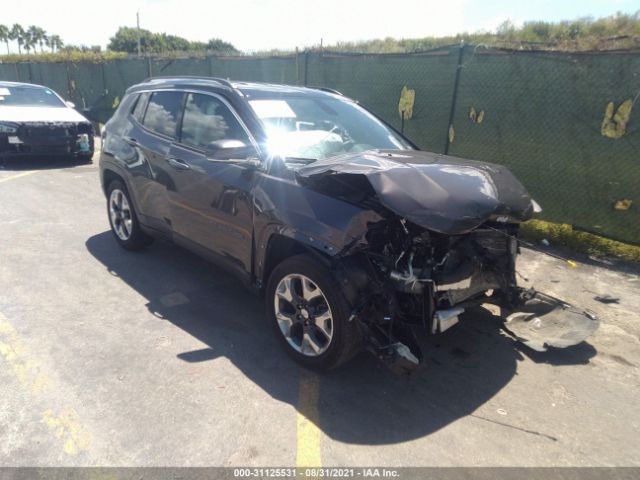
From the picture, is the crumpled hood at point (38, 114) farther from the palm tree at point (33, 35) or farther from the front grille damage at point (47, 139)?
the palm tree at point (33, 35)

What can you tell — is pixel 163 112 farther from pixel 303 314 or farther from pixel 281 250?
pixel 303 314

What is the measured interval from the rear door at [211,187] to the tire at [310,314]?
468mm

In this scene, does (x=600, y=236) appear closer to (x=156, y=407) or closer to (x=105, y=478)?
(x=156, y=407)

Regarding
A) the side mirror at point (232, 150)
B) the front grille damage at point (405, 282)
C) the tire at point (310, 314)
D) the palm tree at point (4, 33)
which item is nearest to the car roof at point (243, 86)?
the side mirror at point (232, 150)

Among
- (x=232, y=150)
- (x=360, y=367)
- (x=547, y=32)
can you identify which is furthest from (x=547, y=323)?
(x=547, y=32)

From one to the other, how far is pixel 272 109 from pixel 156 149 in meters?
1.36

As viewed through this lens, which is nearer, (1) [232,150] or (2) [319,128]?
(1) [232,150]

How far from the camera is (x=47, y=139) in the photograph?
9.23 meters

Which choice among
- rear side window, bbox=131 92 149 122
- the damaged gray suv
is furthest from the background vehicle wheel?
rear side window, bbox=131 92 149 122

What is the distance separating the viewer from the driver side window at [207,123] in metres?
3.69

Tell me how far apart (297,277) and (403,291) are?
76 centimetres

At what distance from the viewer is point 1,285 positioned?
4.27 metres

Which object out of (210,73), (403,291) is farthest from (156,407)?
(210,73)

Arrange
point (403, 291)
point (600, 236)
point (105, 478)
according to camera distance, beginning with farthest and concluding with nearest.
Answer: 1. point (600, 236)
2. point (403, 291)
3. point (105, 478)
